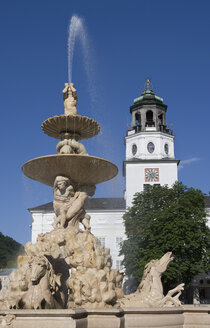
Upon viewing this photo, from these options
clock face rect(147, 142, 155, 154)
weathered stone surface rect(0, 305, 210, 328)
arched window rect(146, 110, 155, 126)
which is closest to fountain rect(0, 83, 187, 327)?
weathered stone surface rect(0, 305, 210, 328)

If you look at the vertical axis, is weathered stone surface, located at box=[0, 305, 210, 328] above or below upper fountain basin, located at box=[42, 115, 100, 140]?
below

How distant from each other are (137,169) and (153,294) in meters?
40.0

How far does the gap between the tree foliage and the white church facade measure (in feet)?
51.1

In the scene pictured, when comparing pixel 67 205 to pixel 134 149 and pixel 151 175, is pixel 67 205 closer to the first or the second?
pixel 151 175

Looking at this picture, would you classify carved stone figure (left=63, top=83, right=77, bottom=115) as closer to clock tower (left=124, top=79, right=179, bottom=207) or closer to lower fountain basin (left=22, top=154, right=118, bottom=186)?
lower fountain basin (left=22, top=154, right=118, bottom=186)

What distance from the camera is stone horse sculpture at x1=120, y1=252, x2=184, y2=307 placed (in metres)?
9.47

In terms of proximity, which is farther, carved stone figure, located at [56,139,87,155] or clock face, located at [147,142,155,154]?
clock face, located at [147,142,155,154]

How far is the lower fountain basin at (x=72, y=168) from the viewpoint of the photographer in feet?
34.5

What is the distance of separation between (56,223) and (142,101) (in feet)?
145

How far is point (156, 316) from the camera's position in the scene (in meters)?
8.08

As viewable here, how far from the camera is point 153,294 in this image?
9.76 metres

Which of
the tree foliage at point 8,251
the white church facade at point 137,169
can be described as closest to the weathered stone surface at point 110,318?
the white church facade at point 137,169

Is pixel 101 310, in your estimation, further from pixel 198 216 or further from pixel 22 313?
pixel 198 216

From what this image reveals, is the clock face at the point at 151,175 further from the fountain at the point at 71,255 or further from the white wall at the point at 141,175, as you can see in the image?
the fountain at the point at 71,255
